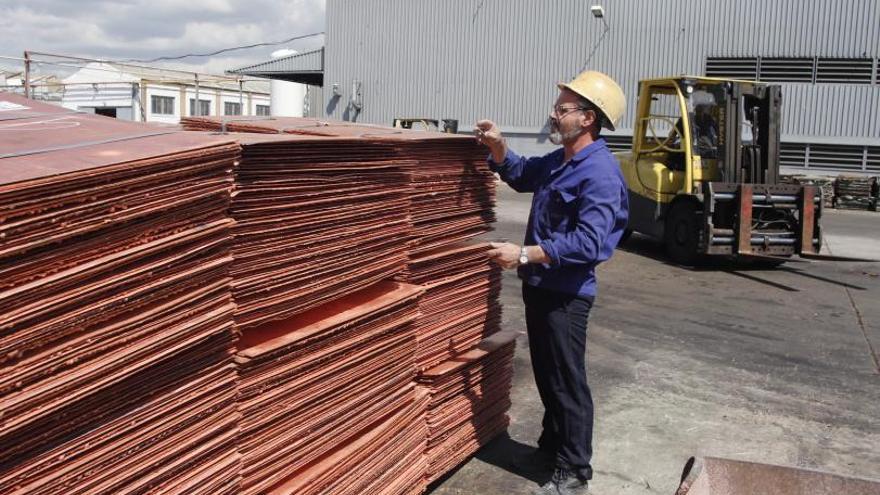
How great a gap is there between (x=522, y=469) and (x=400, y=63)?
26.9m

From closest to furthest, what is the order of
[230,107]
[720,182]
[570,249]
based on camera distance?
[570,249], [720,182], [230,107]

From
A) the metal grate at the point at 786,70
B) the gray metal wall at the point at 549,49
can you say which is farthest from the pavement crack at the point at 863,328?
the metal grate at the point at 786,70

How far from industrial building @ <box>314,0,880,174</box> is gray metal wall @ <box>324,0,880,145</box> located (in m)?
0.04

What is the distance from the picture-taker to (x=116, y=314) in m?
2.27

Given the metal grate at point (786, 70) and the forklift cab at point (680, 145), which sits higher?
the metal grate at point (786, 70)

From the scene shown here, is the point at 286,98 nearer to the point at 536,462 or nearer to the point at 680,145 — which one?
the point at 680,145

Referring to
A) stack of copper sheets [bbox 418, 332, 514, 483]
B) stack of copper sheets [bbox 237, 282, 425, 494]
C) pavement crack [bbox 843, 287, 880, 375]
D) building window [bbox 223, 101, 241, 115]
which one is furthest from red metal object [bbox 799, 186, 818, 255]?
building window [bbox 223, 101, 241, 115]

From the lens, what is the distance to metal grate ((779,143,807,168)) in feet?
81.1

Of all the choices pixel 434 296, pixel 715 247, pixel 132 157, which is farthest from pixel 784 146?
pixel 132 157

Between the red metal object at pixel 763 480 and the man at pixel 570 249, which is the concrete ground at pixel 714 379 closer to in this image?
the man at pixel 570 249

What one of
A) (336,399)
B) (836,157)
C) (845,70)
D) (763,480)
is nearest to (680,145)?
(763,480)

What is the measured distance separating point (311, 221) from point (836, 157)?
2470 centimetres

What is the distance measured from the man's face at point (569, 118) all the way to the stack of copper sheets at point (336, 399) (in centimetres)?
110

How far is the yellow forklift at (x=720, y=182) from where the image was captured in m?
10.9
